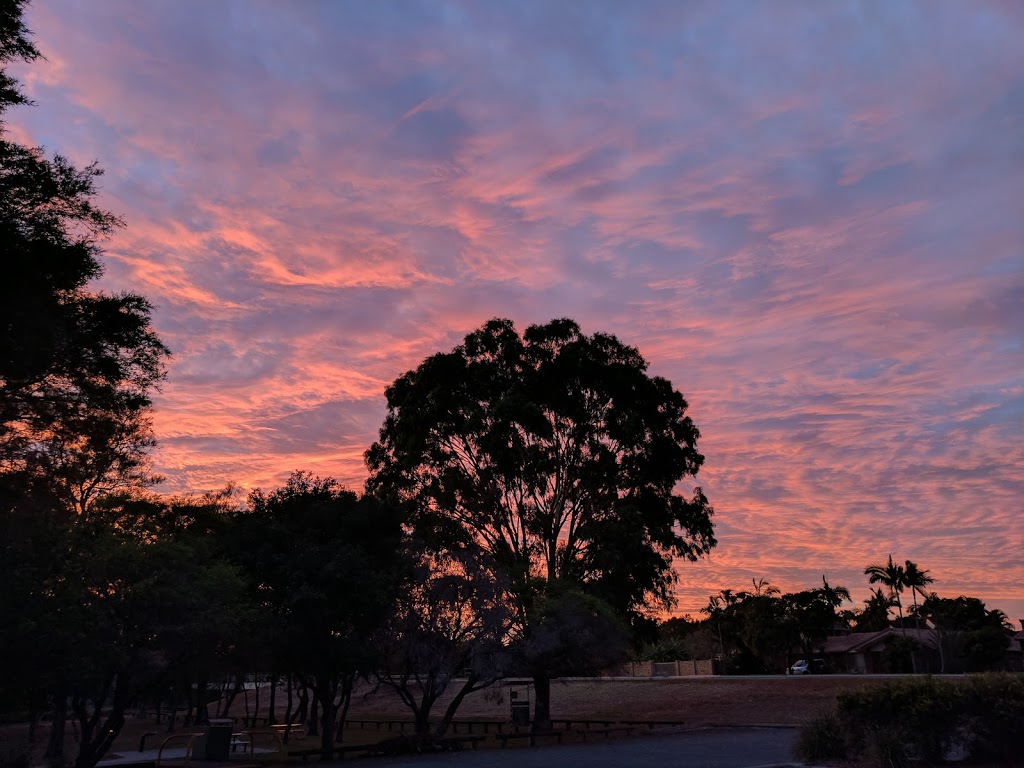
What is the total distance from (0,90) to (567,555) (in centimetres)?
3628

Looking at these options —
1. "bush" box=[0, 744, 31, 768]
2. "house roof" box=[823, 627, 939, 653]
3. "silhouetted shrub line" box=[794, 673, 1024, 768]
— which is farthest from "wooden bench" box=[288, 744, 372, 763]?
"house roof" box=[823, 627, 939, 653]

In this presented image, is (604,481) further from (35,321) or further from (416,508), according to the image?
(35,321)

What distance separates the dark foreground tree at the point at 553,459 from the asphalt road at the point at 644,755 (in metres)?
11.1

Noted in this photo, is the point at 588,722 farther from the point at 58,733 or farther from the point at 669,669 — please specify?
the point at 669,669

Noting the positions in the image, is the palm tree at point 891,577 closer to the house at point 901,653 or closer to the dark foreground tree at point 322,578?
the house at point 901,653

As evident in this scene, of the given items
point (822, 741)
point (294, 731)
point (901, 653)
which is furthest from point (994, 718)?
point (901, 653)

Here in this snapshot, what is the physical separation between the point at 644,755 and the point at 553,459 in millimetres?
20334

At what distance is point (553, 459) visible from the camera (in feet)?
156

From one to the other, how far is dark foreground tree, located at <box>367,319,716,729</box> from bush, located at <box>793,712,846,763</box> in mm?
23888

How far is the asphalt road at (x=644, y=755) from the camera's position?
85.1 ft

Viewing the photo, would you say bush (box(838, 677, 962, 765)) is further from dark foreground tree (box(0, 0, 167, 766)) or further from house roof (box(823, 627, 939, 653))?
house roof (box(823, 627, 939, 653))

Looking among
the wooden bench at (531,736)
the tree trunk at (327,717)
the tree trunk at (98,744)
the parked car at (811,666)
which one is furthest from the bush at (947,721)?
the parked car at (811,666)

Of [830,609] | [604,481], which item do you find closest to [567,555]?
[604,481]

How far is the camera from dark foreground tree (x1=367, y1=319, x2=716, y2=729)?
46812 mm
